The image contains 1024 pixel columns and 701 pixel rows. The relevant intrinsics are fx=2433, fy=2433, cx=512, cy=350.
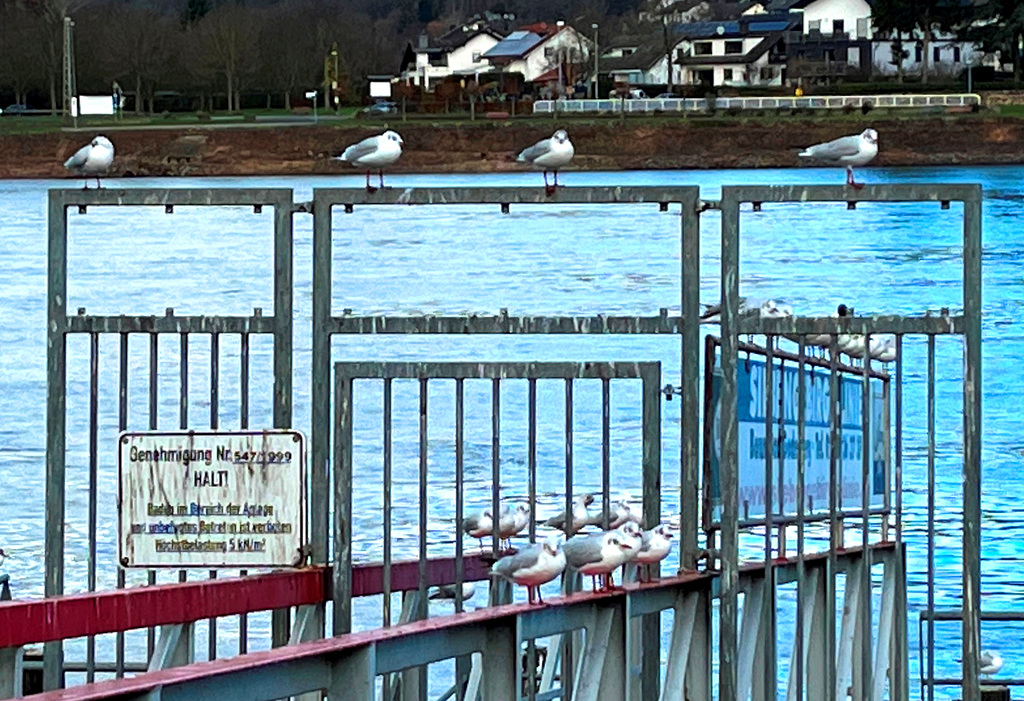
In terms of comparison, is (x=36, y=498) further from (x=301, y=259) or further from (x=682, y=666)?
(x=301, y=259)

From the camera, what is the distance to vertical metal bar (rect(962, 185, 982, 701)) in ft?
19.8

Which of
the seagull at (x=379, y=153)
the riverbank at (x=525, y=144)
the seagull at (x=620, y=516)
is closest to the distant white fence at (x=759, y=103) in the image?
the riverbank at (x=525, y=144)

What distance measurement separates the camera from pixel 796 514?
6.49 m

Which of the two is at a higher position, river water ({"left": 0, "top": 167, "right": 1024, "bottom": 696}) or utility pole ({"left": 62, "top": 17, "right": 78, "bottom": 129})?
utility pole ({"left": 62, "top": 17, "right": 78, "bottom": 129})

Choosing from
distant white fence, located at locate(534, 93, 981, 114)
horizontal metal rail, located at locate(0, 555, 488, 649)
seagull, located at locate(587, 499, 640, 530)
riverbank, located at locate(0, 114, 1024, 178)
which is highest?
distant white fence, located at locate(534, 93, 981, 114)

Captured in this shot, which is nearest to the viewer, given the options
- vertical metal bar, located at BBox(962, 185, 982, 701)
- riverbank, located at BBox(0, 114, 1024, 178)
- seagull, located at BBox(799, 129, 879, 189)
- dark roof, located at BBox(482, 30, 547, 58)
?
vertical metal bar, located at BBox(962, 185, 982, 701)

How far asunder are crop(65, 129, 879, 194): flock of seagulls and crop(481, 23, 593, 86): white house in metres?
130

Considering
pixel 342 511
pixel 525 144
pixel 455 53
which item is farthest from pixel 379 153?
pixel 455 53

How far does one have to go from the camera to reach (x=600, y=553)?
20.7 ft

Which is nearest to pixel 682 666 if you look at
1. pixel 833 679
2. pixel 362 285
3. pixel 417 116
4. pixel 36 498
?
pixel 833 679

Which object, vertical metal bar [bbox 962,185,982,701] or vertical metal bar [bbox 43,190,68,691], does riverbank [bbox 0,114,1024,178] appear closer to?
vertical metal bar [bbox 43,190,68,691]

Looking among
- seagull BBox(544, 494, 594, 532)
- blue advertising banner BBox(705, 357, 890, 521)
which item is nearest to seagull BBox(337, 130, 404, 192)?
seagull BBox(544, 494, 594, 532)

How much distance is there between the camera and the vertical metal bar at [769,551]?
242 inches

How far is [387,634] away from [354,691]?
18cm
